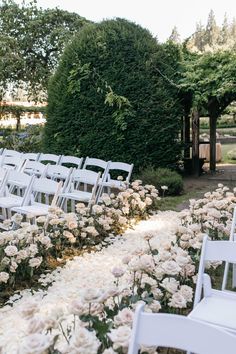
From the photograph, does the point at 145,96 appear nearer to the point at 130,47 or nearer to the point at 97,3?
the point at 130,47

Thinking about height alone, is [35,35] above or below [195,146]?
above

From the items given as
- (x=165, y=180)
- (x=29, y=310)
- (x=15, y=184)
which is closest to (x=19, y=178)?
(x=15, y=184)

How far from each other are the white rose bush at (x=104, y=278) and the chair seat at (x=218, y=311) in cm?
10

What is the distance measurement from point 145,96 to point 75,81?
6.34ft

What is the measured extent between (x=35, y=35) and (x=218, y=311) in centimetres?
2048

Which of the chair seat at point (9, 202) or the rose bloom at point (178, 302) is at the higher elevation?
the rose bloom at point (178, 302)

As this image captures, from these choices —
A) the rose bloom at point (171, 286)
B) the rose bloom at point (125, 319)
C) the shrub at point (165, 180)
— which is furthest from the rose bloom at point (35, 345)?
the shrub at point (165, 180)

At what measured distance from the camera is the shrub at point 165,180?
10547mm

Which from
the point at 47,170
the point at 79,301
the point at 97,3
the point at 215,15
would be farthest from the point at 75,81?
the point at 215,15

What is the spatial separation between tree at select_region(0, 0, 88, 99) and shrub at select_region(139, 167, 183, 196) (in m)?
12.2

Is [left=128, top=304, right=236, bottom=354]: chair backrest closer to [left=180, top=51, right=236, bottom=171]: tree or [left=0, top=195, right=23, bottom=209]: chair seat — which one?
[left=0, top=195, right=23, bottom=209]: chair seat

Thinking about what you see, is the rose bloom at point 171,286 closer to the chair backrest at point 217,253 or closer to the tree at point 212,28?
the chair backrest at point 217,253

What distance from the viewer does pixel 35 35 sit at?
21609mm

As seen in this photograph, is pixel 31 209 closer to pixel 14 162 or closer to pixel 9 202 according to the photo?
pixel 9 202
